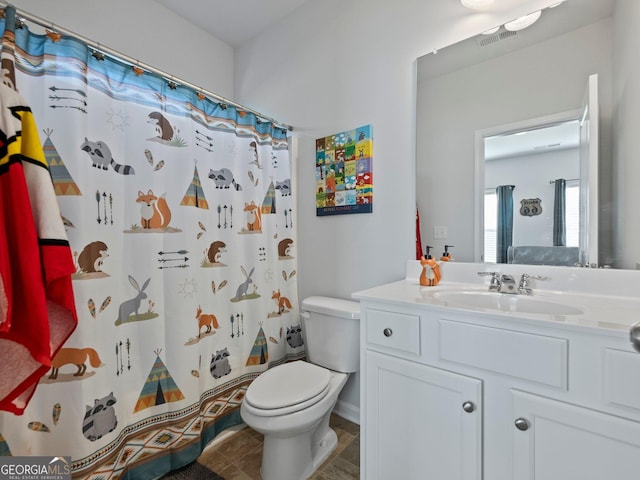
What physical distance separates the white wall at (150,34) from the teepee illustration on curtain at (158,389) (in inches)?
70.1

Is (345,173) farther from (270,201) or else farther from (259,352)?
(259,352)

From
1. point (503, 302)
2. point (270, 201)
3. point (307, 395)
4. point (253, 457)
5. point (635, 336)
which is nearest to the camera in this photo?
point (635, 336)

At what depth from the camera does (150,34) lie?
1900 mm

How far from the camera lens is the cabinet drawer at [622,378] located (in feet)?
2.27

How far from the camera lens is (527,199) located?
4.18ft

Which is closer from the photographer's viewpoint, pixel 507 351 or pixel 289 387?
pixel 507 351

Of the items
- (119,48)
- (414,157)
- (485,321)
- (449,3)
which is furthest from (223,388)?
(449,3)

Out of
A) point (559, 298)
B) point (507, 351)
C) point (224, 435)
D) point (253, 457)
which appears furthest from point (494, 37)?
point (224, 435)

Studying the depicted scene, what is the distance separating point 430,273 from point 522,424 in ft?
2.15

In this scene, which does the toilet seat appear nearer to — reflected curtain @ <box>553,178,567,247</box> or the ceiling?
reflected curtain @ <box>553,178,567,247</box>

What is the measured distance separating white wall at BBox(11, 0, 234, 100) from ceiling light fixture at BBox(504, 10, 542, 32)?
1949 millimetres

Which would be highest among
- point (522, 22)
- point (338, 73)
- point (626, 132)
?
point (338, 73)

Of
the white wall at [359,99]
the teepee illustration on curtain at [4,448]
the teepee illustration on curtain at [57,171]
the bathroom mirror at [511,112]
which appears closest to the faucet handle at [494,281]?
the bathroom mirror at [511,112]

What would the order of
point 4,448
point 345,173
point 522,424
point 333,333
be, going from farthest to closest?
point 345,173 < point 333,333 < point 4,448 < point 522,424
